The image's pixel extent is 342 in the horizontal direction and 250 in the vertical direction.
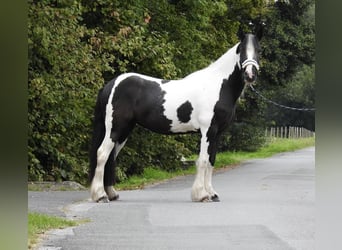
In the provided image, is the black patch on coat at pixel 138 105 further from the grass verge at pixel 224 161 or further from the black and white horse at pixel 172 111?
the grass verge at pixel 224 161

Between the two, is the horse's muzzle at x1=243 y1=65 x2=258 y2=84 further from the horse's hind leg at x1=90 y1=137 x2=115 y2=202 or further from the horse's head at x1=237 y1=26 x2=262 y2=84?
the horse's hind leg at x1=90 y1=137 x2=115 y2=202

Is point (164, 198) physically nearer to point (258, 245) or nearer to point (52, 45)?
point (52, 45)

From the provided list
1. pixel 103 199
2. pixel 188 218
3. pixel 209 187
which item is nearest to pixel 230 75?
pixel 209 187

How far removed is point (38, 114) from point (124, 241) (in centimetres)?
676

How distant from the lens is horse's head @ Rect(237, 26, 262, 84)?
8578 mm

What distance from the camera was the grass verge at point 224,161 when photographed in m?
13.7

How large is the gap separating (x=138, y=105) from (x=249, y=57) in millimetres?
1767

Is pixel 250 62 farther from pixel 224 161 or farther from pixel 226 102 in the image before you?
pixel 224 161

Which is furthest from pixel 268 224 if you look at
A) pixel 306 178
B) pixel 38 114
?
pixel 306 178

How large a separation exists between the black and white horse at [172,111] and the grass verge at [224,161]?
136cm

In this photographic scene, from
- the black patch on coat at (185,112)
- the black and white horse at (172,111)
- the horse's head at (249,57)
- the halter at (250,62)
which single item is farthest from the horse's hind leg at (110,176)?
the halter at (250,62)

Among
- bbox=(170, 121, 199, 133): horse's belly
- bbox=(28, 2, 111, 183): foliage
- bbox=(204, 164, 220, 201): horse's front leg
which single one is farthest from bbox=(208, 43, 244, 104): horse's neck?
bbox=(28, 2, 111, 183): foliage

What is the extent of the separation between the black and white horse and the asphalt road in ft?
1.36

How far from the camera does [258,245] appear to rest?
503 centimetres
